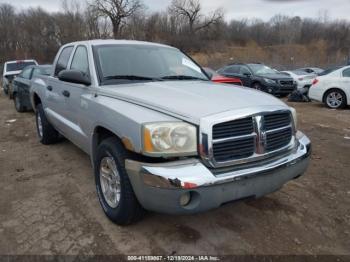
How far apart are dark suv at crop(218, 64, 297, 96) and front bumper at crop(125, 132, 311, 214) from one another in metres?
11.6

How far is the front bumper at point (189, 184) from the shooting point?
2508mm

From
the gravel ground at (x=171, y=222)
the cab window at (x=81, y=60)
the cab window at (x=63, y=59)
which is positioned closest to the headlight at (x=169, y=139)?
the gravel ground at (x=171, y=222)

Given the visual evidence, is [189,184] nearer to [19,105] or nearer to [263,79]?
[19,105]

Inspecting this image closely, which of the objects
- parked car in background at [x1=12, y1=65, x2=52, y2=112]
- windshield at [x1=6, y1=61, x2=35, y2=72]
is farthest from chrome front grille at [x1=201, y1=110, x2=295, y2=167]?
windshield at [x1=6, y1=61, x2=35, y2=72]

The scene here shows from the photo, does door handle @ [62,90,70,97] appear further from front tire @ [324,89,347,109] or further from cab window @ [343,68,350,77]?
cab window @ [343,68,350,77]

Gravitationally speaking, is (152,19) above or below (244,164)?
above

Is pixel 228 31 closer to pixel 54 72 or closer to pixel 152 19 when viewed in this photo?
pixel 152 19

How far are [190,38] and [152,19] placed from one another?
731cm

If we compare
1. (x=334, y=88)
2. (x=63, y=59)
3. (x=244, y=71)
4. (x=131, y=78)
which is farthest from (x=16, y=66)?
(x=131, y=78)

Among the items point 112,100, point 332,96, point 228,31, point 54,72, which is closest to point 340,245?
point 112,100

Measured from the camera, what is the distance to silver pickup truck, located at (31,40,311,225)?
2594 mm

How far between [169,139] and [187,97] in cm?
60

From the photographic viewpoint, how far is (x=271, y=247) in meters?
2.95

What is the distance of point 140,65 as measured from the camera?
13.1ft
